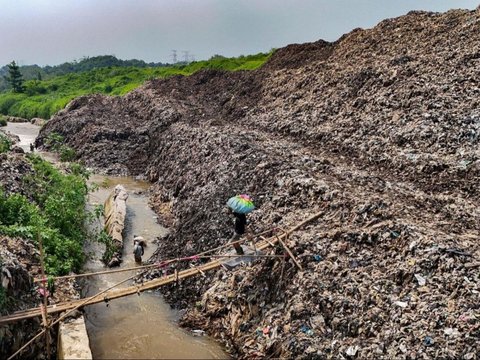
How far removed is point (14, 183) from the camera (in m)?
12.9

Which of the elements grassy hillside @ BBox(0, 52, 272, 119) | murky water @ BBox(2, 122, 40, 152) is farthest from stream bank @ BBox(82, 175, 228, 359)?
grassy hillside @ BBox(0, 52, 272, 119)

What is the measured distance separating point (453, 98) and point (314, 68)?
9.47 m

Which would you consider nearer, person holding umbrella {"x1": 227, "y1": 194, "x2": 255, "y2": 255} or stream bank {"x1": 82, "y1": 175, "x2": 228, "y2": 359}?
stream bank {"x1": 82, "y1": 175, "x2": 228, "y2": 359}

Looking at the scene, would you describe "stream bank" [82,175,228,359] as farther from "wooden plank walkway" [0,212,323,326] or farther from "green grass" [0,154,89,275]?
"wooden plank walkway" [0,212,323,326]

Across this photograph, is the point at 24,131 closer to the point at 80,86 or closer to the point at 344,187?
the point at 80,86

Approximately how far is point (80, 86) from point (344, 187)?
198 ft

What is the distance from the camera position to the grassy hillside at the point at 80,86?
47406 mm

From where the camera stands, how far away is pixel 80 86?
63719mm

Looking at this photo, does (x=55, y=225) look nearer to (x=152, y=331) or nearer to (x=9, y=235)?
(x=9, y=235)

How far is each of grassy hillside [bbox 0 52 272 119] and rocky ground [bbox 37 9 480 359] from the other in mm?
21549

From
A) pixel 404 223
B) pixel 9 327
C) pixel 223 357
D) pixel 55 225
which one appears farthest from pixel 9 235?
pixel 404 223

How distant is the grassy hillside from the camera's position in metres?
47.4

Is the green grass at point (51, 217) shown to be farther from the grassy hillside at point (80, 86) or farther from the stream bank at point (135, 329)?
the grassy hillside at point (80, 86)

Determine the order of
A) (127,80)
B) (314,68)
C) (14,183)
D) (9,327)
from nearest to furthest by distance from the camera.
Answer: (9,327) < (14,183) < (314,68) < (127,80)
